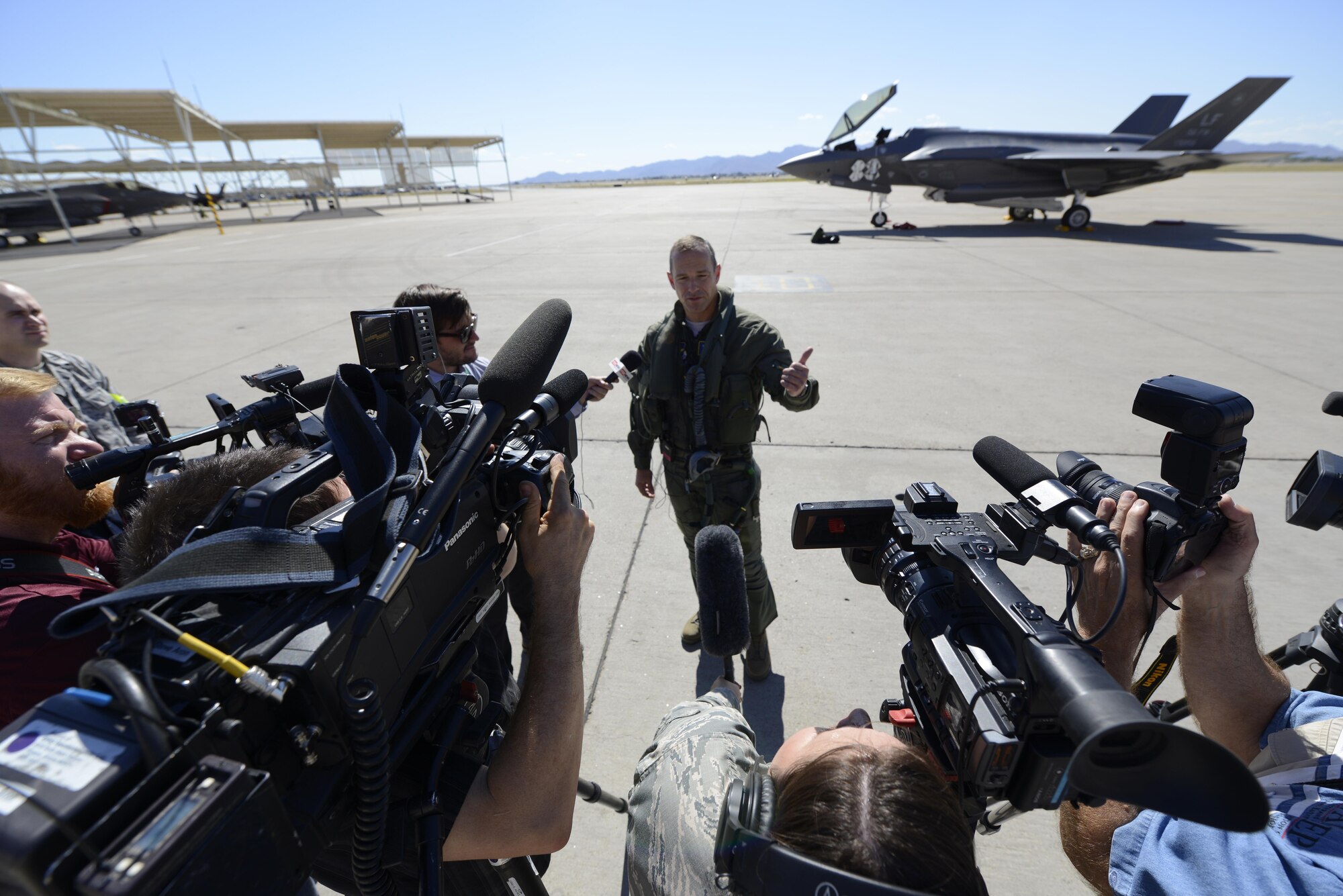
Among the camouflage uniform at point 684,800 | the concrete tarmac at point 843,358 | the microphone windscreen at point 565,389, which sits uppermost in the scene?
the microphone windscreen at point 565,389

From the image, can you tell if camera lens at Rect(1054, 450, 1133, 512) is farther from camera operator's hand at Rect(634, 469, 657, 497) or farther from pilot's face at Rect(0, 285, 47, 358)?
pilot's face at Rect(0, 285, 47, 358)

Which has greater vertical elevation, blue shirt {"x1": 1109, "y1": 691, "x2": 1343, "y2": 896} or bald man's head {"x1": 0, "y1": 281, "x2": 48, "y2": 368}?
bald man's head {"x1": 0, "y1": 281, "x2": 48, "y2": 368}

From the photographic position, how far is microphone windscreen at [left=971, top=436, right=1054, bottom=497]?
1.41 m

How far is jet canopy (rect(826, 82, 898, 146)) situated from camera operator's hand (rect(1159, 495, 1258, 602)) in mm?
19879

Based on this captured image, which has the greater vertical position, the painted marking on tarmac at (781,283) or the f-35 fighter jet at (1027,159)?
the f-35 fighter jet at (1027,159)

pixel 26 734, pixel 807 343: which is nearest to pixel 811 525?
pixel 26 734

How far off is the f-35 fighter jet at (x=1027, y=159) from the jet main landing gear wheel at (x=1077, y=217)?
Answer: 0.09 ft

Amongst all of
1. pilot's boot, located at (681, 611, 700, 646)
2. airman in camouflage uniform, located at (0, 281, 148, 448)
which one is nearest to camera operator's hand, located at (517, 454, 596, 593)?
pilot's boot, located at (681, 611, 700, 646)

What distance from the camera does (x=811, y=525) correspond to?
1.50 meters

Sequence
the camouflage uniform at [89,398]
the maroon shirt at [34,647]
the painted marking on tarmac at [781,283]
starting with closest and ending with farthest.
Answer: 1. the maroon shirt at [34,647]
2. the camouflage uniform at [89,398]
3. the painted marking on tarmac at [781,283]

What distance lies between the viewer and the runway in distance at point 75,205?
23828 millimetres

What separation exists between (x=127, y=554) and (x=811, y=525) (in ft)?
4.59

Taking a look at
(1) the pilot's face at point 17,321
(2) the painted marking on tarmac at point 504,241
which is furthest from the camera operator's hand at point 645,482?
(2) the painted marking on tarmac at point 504,241

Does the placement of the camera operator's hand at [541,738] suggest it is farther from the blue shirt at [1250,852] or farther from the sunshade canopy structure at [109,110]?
the sunshade canopy structure at [109,110]
